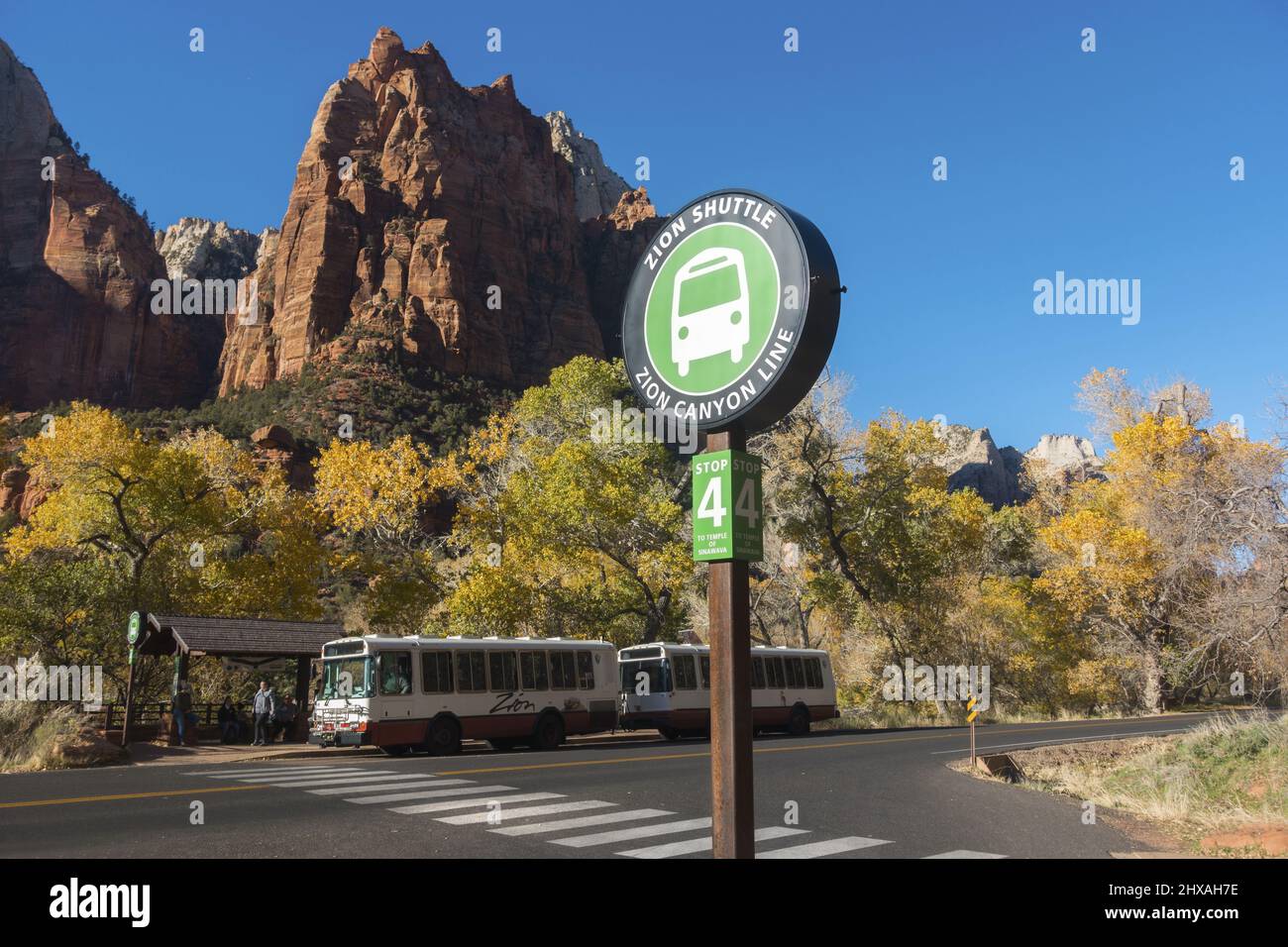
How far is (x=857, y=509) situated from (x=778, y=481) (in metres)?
3.79

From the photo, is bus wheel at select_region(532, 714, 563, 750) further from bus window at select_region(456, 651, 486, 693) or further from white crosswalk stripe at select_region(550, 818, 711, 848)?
white crosswalk stripe at select_region(550, 818, 711, 848)

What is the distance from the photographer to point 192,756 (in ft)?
73.2

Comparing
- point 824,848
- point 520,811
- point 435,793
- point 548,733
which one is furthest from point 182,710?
point 824,848

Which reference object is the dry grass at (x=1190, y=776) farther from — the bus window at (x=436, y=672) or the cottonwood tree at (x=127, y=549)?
the cottonwood tree at (x=127, y=549)

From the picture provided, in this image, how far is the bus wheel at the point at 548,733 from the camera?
25.5 metres

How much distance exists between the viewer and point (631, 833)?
1090cm

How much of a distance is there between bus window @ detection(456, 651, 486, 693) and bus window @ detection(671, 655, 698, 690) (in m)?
6.95

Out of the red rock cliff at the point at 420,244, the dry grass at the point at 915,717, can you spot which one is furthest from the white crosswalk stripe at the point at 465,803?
the red rock cliff at the point at 420,244

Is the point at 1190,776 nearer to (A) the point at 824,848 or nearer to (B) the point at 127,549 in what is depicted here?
(A) the point at 824,848

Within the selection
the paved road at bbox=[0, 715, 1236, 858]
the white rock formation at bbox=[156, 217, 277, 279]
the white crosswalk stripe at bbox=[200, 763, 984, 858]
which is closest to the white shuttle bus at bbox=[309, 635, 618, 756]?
the paved road at bbox=[0, 715, 1236, 858]

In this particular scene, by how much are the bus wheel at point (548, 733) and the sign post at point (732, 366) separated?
2183cm

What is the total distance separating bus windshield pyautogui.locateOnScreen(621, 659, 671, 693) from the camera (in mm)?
28891

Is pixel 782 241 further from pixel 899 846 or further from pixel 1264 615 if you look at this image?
pixel 1264 615
